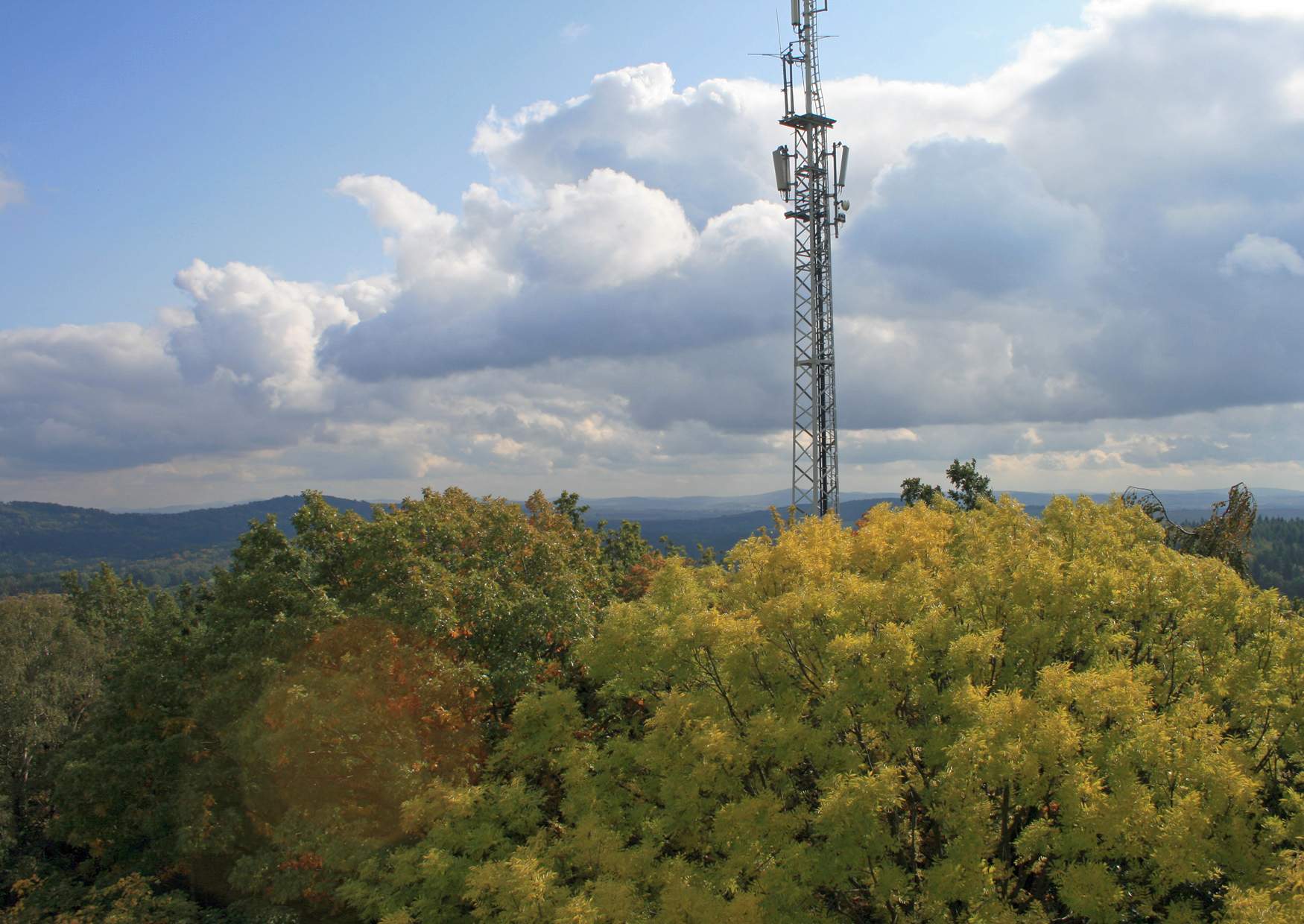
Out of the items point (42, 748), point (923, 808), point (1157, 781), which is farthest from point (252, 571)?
point (42, 748)

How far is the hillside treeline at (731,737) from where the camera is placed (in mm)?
10773

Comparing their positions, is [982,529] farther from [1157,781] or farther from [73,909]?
[73,909]

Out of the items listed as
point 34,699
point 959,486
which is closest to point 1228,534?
point 959,486

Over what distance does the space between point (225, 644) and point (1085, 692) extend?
753 inches

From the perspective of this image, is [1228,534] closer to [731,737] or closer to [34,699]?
[731,737]

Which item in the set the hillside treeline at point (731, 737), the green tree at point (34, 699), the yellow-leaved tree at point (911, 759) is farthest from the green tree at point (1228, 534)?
the green tree at point (34, 699)

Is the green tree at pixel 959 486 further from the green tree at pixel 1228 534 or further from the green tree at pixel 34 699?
the green tree at pixel 34 699

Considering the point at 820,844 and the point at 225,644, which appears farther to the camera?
the point at 225,644

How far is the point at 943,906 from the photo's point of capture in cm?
1095

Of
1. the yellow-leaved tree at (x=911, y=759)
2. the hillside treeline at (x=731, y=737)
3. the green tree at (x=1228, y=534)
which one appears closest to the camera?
the yellow-leaved tree at (x=911, y=759)

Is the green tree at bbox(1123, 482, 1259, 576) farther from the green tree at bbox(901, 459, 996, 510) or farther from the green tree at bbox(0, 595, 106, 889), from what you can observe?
the green tree at bbox(0, 595, 106, 889)

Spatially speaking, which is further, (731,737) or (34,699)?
(34,699)

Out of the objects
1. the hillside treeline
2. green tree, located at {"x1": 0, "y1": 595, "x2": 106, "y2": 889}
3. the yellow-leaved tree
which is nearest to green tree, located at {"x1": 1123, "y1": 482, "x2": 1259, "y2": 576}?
the hillside treeline

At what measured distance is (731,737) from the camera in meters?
13.0
